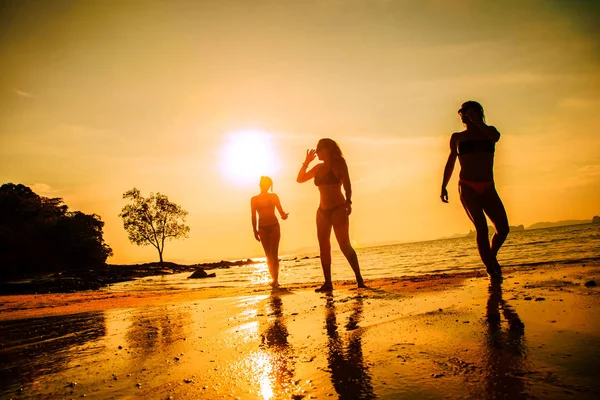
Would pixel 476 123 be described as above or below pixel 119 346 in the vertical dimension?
above

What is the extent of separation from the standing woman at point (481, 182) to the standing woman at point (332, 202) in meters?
1.83

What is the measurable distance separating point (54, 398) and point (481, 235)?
4.87 meters

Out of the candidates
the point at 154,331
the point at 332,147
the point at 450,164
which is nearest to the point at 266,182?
the point at 332,147

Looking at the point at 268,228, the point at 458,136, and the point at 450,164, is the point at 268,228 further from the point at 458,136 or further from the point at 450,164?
the point at 458,136

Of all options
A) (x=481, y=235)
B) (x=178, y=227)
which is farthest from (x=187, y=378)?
(x=178, y=227)

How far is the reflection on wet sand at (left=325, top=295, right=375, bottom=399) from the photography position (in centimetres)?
134

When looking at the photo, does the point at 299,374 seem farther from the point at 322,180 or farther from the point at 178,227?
the point at 178,227

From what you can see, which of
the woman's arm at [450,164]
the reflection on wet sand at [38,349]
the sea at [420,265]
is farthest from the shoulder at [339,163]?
the sea at [420,265]

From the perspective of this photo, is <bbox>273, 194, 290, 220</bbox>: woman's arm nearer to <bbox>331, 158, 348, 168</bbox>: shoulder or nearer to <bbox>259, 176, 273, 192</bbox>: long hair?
<bbox>259, 176, 273, 192</bbox>: long hair

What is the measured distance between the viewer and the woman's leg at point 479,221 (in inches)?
183

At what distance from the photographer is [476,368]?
4.72ft

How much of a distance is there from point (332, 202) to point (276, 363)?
13.7 feet

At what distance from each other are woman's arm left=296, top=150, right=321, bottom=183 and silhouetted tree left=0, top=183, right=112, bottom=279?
118 ft

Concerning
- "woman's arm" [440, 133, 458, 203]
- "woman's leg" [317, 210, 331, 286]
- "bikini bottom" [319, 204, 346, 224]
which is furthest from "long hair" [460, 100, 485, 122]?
"woman's leg" [317, 210, 331, 286]
